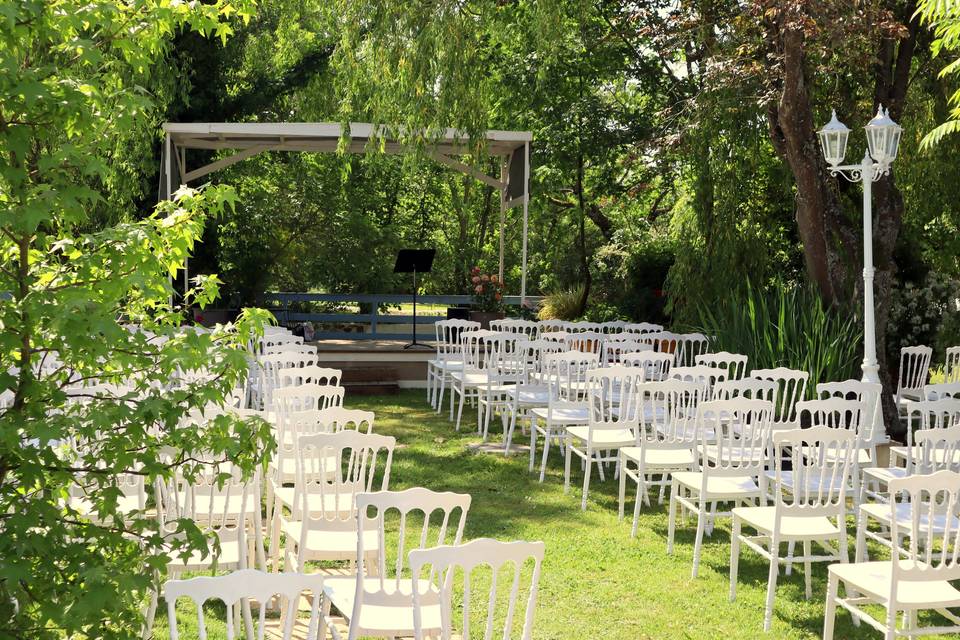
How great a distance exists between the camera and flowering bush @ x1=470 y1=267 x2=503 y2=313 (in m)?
14.0

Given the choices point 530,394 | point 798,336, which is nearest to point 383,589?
point 530,394

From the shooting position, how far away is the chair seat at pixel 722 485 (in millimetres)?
5445

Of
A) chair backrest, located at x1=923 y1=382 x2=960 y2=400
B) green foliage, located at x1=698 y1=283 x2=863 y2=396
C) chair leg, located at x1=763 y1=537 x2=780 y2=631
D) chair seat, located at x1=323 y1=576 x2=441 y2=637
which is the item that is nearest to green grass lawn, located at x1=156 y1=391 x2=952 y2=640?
A: chair leg, located at x1=763 y1=537 x2=780 y2=631

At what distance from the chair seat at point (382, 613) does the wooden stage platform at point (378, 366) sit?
28.4ft

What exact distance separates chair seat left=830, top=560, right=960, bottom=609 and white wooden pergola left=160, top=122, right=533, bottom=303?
817cm

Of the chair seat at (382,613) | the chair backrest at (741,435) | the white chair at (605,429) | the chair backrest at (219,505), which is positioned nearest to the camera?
the chair seat at (382,613)

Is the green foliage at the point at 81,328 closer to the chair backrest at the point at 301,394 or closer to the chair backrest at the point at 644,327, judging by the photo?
the chair backrest at the point at 301,394

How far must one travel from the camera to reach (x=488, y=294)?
1408cm

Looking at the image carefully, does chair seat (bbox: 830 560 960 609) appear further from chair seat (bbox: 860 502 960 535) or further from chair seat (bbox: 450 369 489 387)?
chair seat (bbox: 450 369 489 387)

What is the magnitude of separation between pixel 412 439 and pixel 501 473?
1671 mm

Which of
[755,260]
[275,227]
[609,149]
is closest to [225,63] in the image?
[275,227]

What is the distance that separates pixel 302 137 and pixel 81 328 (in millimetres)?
11564

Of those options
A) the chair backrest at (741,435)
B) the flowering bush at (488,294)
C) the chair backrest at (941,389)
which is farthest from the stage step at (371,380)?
the chair backrest at (941,389)

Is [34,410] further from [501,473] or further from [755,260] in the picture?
[755,260]
